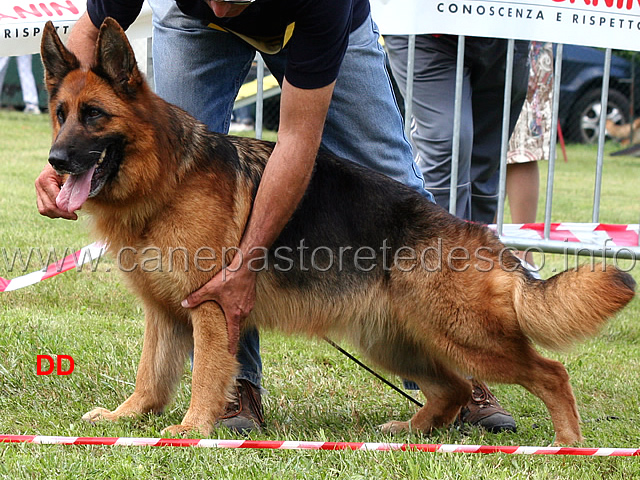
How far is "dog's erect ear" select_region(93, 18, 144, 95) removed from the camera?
2.77 meters

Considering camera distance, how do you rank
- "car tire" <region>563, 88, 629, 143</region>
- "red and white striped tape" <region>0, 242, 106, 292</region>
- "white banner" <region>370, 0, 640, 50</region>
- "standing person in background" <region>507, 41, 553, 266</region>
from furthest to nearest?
"car tire" <region>563, 88, 629, 143</region> < "standing person in background" <region>507, 41, 553, 266</region> < "white banner" <region>370, 0, 640, 50</region> < "red and white striped tape" <region>0, 242, 106, 292</region>

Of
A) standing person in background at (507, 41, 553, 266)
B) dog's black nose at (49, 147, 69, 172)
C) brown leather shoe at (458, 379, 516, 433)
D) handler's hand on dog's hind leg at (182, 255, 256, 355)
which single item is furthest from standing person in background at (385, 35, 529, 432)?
dog's black nose at (49, 147, 69, 172)

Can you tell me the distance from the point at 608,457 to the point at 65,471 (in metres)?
2.01

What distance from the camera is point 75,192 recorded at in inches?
112

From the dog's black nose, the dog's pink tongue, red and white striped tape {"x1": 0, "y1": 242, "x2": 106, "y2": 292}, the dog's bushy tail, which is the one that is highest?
the dog's black nose

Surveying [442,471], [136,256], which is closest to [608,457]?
[442,471]

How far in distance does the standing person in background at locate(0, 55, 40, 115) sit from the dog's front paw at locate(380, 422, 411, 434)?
11661 mm

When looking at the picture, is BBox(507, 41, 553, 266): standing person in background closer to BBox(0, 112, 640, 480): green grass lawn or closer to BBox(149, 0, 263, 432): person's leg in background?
BBox(0, 112, 640, 480): green grass lawn

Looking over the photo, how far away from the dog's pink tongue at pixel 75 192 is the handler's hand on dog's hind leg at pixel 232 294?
546 mm

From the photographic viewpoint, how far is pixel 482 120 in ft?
18.7

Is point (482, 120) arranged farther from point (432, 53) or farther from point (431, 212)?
point (431, 212)

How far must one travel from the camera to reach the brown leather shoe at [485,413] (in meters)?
3.60

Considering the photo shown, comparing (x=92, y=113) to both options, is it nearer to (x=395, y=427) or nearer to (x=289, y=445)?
(x=289, y=445)

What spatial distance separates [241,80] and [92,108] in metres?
0.93
